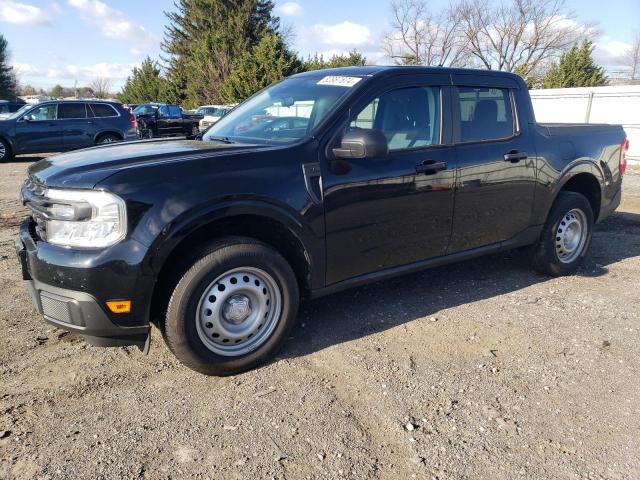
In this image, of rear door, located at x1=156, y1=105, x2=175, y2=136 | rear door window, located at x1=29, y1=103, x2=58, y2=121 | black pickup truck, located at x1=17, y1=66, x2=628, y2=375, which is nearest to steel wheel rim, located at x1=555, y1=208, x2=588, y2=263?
black pickup truck, located at x1=17, y1=66, x2=628, y2=375

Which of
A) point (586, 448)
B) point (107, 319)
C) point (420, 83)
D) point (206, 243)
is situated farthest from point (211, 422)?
point (420, 83)

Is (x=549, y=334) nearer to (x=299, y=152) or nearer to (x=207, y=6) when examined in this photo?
(x=299, y=152)

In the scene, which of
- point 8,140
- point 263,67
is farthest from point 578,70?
point 8,140

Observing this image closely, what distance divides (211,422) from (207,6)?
152ft

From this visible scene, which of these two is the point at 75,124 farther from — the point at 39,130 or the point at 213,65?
the point at 213,65

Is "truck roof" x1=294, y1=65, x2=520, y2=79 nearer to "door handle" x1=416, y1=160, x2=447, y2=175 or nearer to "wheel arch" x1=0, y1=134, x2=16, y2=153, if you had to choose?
"door handle" x1=416, y1=160, x2=447, y2=175

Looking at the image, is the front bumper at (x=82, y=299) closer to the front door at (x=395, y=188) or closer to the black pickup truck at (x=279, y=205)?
the black pickup truck at (x=279, y=205)

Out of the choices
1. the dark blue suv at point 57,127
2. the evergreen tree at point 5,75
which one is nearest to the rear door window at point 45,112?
the dark blue suv at point 57,127

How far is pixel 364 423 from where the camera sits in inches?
108

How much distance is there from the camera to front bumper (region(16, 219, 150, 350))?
269cm

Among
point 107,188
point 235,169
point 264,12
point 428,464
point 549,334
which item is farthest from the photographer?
point 264,12

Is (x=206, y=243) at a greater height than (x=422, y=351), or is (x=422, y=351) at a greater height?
(x=206, y=243)

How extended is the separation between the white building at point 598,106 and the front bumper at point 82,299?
659 inches

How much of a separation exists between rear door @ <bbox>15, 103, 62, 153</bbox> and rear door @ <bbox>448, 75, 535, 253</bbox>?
14201 millimetres
